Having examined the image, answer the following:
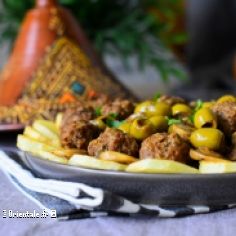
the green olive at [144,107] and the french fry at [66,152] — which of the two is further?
the green olive at [144,107]

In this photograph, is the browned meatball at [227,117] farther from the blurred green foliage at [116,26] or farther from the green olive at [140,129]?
the blurred green foliage at [116,26]

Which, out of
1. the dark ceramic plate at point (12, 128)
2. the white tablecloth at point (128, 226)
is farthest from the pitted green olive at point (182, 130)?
the dark ceramic plate at point (12, 128)

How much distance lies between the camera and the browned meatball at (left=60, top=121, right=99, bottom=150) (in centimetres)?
A: 72

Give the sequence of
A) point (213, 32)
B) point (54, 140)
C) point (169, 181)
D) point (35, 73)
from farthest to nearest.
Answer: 1. point (213, 32)
2. point (35, 73)
3. point (54, 140)
4. point (169, 181)

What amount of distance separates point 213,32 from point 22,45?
2.38 m

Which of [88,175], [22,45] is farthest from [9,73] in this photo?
[88,175]

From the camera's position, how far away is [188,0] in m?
3.49

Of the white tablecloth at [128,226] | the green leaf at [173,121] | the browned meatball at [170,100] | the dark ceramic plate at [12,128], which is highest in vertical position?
the browned meatball at [170,100]

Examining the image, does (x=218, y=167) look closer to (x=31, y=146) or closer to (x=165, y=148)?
(x=165, y=148)

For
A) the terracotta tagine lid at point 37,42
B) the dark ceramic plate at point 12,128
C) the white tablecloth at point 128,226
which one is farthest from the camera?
the terracotta tagine lid at point 37,42

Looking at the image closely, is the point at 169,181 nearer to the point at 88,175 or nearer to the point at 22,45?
the point at 88,175

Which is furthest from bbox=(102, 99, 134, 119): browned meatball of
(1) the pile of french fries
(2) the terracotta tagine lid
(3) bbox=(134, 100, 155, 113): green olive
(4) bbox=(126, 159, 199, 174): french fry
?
(2) the terracotta tagine lid

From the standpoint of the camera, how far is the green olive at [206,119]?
0.71 meters

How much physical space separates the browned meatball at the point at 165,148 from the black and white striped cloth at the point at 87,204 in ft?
0.20
